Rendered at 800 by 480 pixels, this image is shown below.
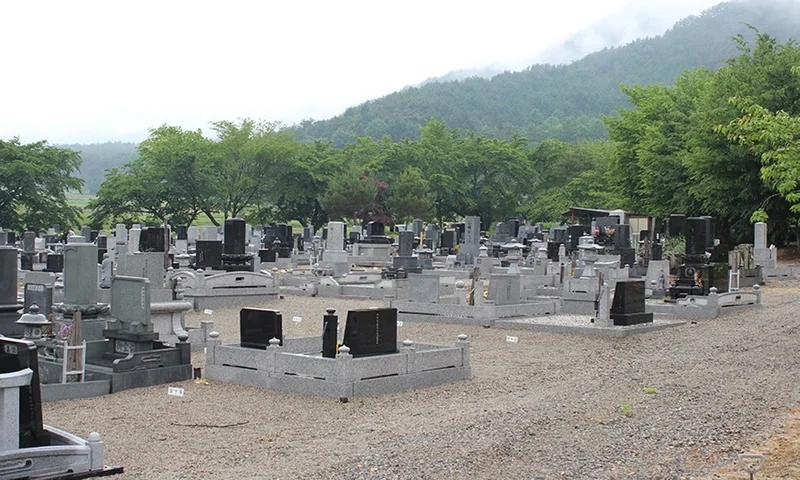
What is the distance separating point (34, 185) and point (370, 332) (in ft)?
145

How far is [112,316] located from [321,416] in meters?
4.23

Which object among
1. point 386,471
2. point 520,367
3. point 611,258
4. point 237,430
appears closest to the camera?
point 386,471

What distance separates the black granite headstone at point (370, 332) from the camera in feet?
40.8

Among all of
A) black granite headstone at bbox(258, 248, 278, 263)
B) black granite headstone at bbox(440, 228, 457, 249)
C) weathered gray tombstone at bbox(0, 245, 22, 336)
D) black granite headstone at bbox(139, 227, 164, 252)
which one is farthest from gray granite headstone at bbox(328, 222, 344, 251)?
weathered gray tombstone at bbox(0, 245, 22, 336)

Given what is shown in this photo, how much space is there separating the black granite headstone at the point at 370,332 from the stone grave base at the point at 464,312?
21.8 feet

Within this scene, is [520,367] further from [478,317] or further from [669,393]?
[478,317]

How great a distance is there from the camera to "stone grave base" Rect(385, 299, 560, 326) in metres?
19.4

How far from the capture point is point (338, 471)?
Answer: 803 cm

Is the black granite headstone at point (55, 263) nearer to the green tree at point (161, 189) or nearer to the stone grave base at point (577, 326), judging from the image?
the stone grave base at point (577, 326)

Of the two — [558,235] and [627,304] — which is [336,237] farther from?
[558,235]

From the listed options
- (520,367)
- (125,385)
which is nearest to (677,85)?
(520,367)

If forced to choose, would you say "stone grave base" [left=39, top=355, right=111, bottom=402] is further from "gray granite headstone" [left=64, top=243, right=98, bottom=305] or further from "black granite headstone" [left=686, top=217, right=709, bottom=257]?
"black granite headstone" [left=686, top=217, right=709, bottom=257]

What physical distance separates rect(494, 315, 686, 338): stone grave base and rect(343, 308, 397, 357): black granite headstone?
631 centimetres

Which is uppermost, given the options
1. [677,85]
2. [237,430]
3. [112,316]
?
[677,85]
